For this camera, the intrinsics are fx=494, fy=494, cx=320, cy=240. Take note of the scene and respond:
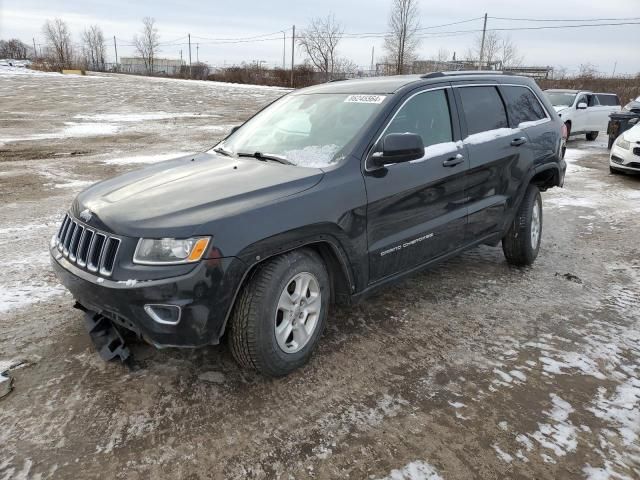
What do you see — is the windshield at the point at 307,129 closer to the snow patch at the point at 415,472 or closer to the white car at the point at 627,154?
the snow patch at the point at 415,472

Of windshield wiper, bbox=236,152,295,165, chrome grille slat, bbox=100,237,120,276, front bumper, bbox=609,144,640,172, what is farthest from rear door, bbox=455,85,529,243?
front bumper, bbox=609,144,640,172

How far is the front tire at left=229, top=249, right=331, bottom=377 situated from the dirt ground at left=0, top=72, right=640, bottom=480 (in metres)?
0.20

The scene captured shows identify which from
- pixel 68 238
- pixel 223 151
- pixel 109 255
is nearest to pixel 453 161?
pixel 223 151

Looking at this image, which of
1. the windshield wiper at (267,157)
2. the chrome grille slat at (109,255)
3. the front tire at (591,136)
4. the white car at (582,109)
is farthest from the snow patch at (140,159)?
the front tire at (591,136)

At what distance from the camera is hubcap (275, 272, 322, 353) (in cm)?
293

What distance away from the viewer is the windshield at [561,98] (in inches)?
606

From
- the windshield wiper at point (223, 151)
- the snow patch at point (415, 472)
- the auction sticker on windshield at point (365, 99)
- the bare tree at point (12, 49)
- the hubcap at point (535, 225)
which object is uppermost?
the bare tree at point (12, 49)

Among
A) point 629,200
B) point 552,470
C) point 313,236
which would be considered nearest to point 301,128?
point 313,236

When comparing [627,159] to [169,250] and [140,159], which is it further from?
[169,250]

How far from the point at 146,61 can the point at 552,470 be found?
98651 mm

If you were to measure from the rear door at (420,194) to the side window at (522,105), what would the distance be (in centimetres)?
97

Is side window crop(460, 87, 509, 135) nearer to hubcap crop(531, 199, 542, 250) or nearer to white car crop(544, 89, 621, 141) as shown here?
hubcap crop(531, 199, 542, 250)

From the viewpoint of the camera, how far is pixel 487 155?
4.14m

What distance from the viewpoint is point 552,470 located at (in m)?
2.37
